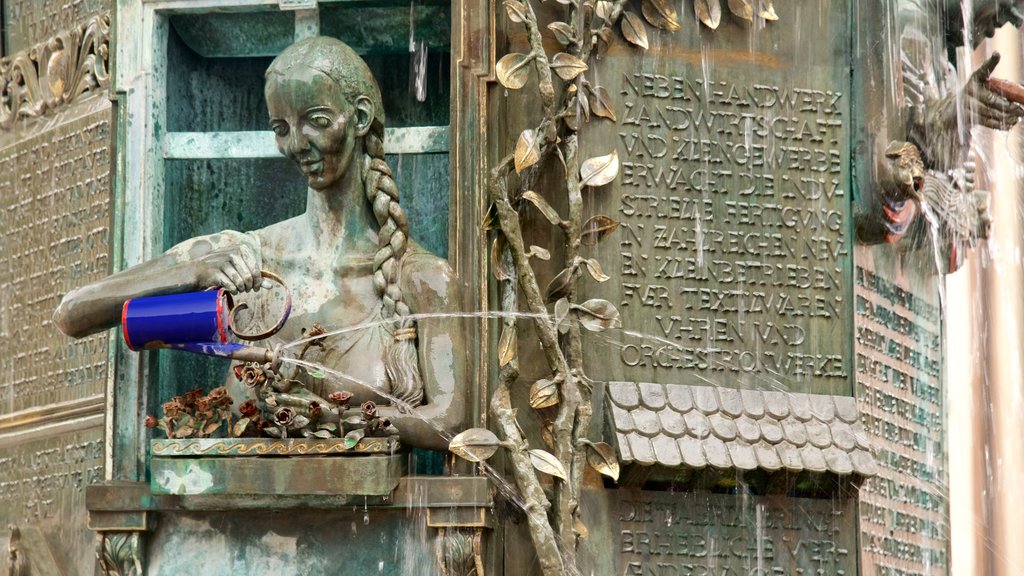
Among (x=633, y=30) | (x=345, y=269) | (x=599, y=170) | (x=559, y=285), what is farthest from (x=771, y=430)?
(x=345, y=269)

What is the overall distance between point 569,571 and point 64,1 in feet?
16.5

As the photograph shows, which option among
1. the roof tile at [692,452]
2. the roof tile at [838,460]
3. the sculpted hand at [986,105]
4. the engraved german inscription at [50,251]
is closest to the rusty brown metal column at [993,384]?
the sculpted hand at [986,105]

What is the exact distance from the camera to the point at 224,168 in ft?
43.0

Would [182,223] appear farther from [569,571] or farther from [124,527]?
[569,571]

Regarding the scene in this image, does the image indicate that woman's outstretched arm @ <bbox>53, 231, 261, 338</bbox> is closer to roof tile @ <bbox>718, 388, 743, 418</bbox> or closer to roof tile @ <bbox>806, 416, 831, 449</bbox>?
roof tile @ <bbox>718, 388, 743, 418</bbox>

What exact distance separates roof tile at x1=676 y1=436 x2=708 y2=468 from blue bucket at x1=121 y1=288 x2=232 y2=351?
2456mm

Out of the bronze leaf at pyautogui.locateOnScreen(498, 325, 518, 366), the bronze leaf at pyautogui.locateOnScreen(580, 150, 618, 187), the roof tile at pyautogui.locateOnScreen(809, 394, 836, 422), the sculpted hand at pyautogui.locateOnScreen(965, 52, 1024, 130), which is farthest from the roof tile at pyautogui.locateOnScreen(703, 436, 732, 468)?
the sculpted hand at pyautogui.locateOnScreen(965, 52, 1024, 130)

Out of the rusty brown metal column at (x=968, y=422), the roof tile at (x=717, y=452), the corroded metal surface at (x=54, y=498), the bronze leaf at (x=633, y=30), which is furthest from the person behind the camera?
the rusty brown metal column at (x=968, y=422)

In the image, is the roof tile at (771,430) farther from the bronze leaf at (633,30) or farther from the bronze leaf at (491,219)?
the bronze leaf at (633,30)

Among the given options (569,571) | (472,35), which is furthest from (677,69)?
(569,571)

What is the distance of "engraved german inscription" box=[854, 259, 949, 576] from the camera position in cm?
1279

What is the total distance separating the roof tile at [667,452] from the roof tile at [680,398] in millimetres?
229

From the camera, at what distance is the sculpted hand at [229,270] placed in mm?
11742

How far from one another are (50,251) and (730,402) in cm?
432
